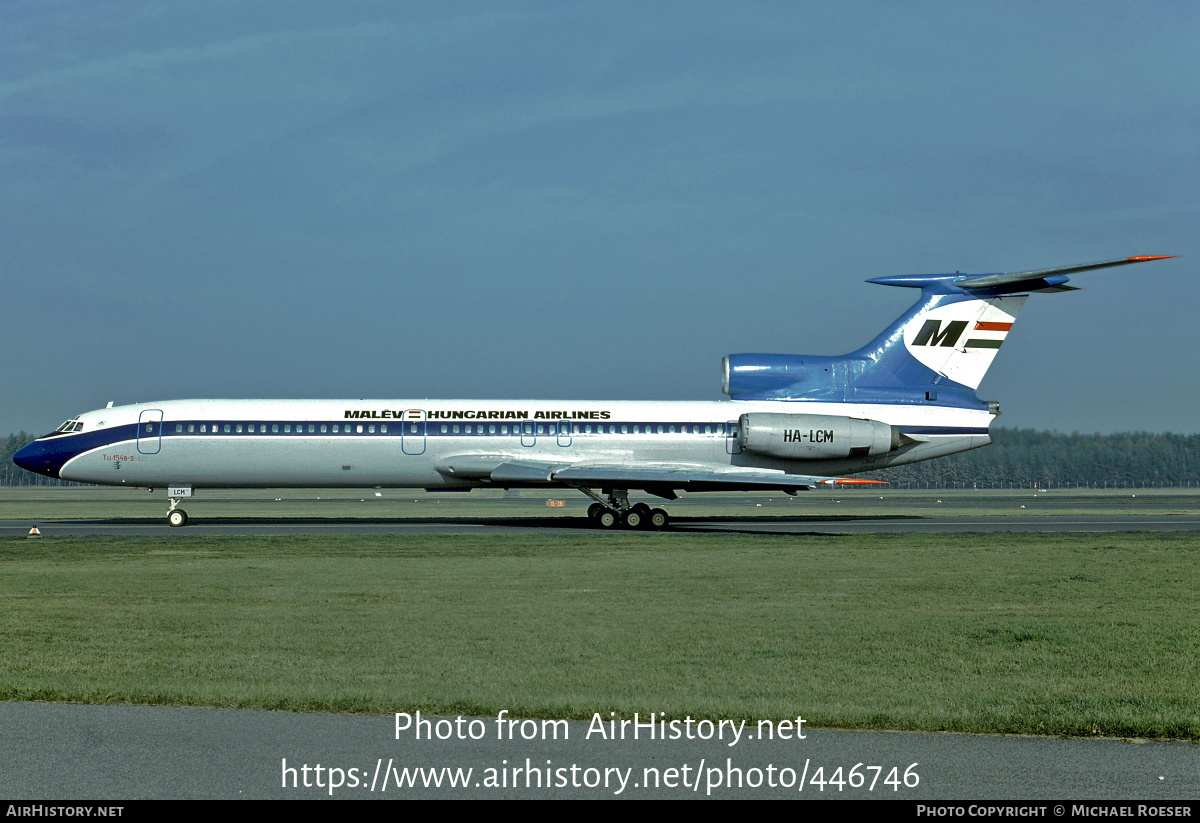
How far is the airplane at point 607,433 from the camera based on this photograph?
36094 mm

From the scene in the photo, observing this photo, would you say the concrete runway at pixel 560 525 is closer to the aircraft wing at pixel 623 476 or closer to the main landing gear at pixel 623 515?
the main landing gear at pixel 623 515

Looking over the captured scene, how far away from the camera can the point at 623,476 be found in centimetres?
3428

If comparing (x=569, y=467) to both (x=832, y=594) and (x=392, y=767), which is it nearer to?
(x=832, y=594)

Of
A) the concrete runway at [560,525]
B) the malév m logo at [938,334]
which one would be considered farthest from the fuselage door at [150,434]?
the malév m logo at [938,334]

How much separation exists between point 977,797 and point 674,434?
100.0 ft

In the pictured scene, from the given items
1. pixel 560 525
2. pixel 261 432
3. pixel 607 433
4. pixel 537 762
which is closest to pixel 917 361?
pixel 607 433

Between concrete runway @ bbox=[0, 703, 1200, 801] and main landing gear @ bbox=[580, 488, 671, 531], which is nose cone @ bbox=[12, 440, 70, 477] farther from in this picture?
concrete runway @ bbox=[0, 703, 1200, 801]

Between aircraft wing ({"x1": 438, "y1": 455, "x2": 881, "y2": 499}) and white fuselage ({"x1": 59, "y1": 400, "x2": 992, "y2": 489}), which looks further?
white fuselage ({"x1": 59, "y1": 400, "x2": 992, "y2": 489})

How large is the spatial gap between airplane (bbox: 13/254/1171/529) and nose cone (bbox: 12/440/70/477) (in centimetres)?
5

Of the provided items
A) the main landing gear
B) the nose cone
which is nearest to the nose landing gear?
the nose cone

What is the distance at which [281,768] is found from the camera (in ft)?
23.5

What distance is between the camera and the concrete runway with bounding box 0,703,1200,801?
22.2ft

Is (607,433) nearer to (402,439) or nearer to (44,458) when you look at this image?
(402,439)

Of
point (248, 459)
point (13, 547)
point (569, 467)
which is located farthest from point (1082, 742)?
point (248, 459)
